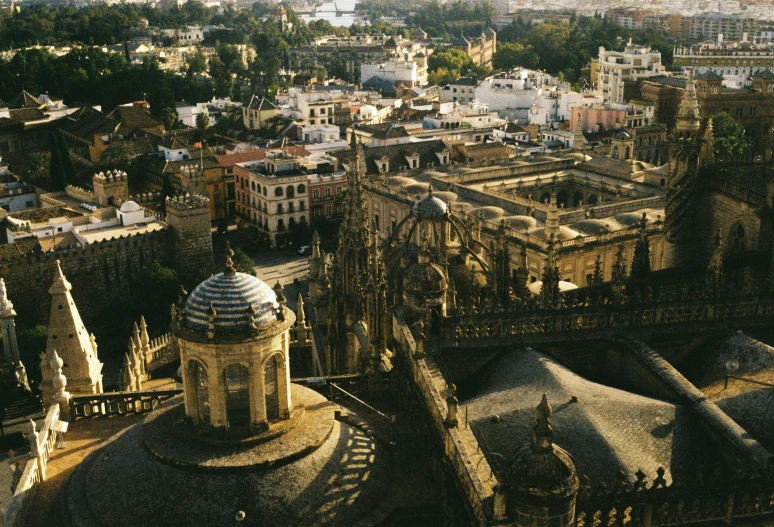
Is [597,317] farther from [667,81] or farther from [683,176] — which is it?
[667,81]

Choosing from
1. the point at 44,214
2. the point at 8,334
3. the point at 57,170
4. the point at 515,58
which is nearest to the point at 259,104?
the point at 57,170

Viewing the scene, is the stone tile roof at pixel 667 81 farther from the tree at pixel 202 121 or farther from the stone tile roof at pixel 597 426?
the stone tile roof at pixel 597 426

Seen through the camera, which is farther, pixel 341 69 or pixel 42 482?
pixel 341 69

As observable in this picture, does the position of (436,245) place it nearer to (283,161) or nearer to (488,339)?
(488,339)

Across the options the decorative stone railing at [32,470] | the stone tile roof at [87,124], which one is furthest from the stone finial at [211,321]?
the stone tile roof at [87,124]

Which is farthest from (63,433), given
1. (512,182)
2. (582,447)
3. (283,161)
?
(283,161)

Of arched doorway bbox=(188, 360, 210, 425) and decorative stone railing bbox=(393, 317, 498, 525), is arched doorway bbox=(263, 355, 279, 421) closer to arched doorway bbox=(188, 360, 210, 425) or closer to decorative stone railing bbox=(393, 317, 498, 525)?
arched doorway bbox=(188, 360, 210, 425)

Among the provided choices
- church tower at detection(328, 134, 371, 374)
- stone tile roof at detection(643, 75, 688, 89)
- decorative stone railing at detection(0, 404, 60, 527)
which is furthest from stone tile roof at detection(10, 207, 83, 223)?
stone tile roof at detection(643, 75, 688, 89)
